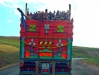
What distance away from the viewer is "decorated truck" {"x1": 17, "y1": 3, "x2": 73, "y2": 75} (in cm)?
1262

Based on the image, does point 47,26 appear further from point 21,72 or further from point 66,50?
point 21,72

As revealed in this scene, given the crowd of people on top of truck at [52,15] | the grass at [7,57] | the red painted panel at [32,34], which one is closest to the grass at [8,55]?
the grass at [7,57]

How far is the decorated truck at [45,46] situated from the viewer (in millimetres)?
12625

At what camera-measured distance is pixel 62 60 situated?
1264cm

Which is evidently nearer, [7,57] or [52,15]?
[52,15]

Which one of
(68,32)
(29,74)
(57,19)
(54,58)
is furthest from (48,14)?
(29,74)

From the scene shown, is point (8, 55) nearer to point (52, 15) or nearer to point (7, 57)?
point (7, 57)

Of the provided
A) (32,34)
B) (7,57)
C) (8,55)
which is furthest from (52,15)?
(8,55)

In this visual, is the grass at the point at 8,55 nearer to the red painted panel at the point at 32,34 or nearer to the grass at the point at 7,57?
the grass at the point at 7,57

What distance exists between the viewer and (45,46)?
12.7 metres

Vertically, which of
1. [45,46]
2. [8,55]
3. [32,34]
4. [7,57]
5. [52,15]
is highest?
[52,15]

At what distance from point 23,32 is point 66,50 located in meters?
2.26

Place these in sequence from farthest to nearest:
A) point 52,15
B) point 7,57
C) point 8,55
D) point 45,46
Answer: point 8,55 < point 7,57 < point 52,15 < point 45,46

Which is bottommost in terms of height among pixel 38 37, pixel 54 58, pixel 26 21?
pixel 54 58
